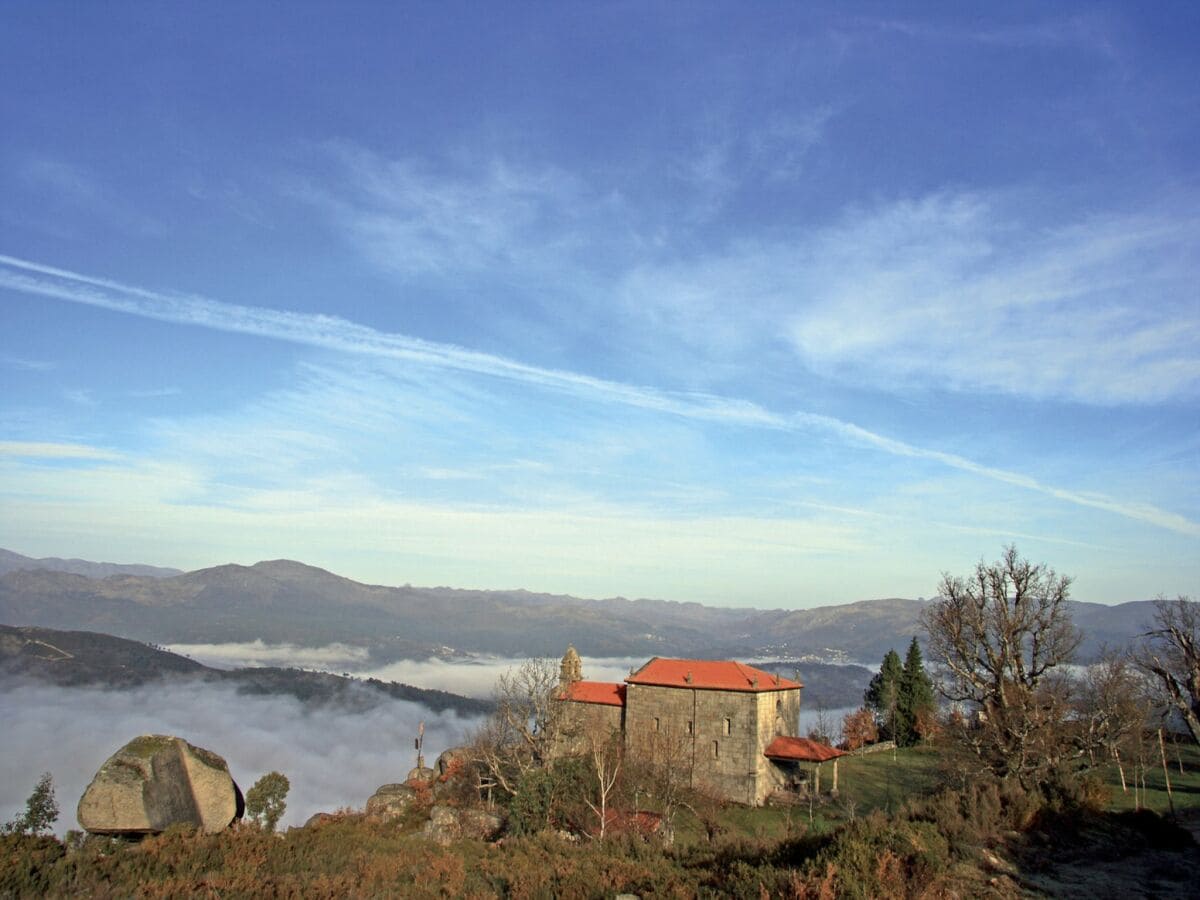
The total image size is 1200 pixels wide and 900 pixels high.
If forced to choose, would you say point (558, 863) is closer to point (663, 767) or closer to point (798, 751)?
point (663, 767)

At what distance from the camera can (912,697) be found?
2872 inches

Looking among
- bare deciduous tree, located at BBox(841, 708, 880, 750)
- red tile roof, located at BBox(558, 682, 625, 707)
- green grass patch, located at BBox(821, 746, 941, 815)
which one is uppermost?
red tile roof, located at BBox(558, 682, 625, 707)

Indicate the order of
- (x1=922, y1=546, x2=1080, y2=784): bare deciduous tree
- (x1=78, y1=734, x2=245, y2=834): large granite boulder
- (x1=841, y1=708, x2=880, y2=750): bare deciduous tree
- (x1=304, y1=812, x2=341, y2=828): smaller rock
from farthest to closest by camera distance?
(x1=841, y1=708, x2=880, y2=750): bare deciduous tree
(x1=922, y1=546, x2=1080, y2=784): bare deciduous tree
(x1=304, y1=812, x2=341, y2=828): smaller rock
(x1=78, y1=734, x2=245, y2=834): large granite boulder

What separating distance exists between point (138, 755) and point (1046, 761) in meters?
32.1

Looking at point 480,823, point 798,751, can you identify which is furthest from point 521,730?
point 798,751

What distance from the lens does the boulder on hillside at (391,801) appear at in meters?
43.9

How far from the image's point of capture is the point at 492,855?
1727cm

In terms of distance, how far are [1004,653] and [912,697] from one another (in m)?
45.4

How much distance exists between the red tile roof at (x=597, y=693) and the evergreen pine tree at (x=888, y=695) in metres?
29.3

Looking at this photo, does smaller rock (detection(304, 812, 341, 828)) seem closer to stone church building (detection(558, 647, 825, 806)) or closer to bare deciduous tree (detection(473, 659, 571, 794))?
bare deciduous tree (detection(473, 659, 571, 794))

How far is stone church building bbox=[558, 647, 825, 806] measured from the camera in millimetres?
53375

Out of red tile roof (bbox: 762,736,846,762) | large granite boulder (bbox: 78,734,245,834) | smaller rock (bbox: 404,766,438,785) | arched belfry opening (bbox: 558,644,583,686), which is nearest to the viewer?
large granite boulder (bbox: 78,734,245,834)

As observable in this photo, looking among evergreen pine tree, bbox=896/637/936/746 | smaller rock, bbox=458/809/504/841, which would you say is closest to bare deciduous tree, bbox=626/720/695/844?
smaller rock, bbox=458/809/504/841

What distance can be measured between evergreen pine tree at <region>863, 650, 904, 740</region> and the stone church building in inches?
712
